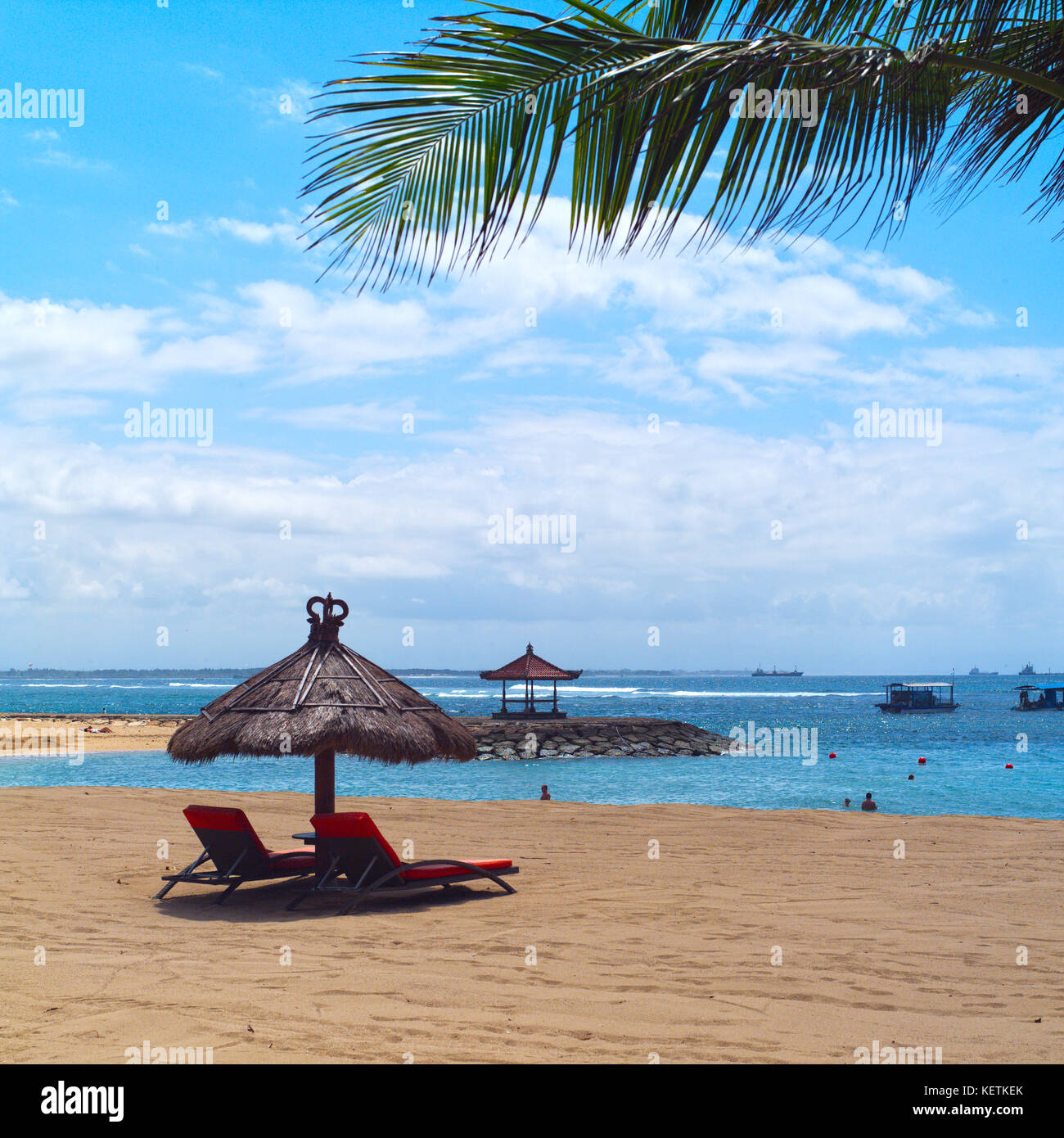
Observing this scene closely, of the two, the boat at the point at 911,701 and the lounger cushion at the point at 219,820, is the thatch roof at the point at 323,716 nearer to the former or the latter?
the lounger cushion at the point at 219,820

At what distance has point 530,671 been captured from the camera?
123 ft

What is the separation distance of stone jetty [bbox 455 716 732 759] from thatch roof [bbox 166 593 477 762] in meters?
28.8

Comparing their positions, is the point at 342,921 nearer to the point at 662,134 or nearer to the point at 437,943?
the point at 437,943

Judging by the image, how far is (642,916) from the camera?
303 inches

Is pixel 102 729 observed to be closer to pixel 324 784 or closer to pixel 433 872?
pixel 324 784

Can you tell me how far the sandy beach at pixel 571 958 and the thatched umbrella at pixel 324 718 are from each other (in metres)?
1.27

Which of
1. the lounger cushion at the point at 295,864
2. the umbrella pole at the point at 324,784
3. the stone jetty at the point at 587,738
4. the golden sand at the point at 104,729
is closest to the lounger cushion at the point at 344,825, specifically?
the umbrella pole at the point at 324,784

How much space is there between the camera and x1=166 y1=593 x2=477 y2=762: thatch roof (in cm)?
813

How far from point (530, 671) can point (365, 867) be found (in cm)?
2934

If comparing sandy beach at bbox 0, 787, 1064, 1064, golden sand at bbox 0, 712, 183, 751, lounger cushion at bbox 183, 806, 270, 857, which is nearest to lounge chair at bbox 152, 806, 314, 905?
lounger cushion at bbox 183, 806, 270, 857

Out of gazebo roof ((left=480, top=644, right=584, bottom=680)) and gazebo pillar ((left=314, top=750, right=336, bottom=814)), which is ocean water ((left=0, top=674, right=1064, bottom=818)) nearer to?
gazebo roof ((left=480, top=644, right=584, bottom=680))

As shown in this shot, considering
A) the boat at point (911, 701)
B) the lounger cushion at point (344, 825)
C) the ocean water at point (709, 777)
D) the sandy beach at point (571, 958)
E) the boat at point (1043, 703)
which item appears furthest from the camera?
the boat at point (1043, 703)

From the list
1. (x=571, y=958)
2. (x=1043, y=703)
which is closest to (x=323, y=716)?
(x=571, y=958)

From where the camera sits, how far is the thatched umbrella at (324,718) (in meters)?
8.13
